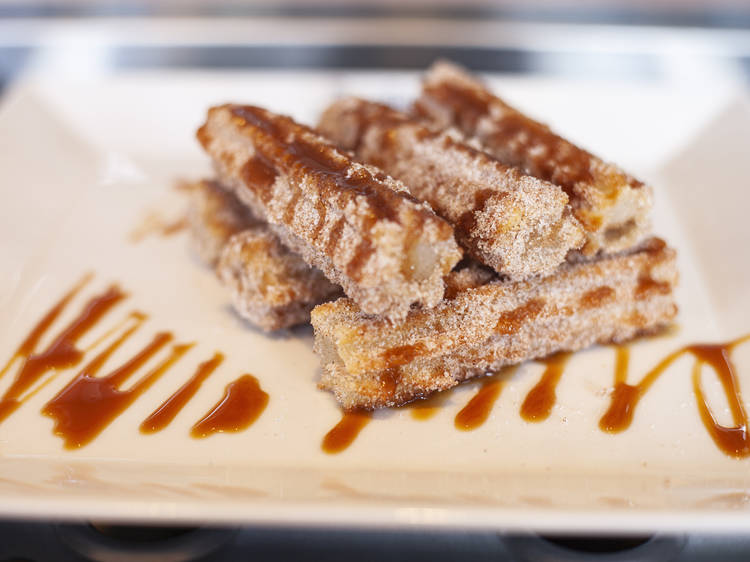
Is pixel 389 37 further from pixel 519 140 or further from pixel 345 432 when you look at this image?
pixel 345 432

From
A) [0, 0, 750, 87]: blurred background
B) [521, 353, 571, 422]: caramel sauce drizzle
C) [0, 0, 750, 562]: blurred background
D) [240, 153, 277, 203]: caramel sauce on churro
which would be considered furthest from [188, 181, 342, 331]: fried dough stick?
[0, 0, 750, 87]: blurred background

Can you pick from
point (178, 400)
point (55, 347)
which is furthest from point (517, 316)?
point (55, 347)

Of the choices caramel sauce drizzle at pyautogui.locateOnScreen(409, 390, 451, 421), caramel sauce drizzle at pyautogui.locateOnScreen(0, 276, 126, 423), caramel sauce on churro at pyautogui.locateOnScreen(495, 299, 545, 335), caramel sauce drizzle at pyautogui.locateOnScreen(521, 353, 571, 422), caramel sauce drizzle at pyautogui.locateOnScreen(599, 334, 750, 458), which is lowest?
caramel sauce drizzle at pyautogui.locateOnScreen(599, 334, 750, 458)

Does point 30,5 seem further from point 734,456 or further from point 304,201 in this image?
point 734,456

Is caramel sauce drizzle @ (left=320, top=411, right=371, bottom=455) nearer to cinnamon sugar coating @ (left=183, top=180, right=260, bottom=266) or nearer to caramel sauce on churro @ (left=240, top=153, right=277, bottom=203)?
caramel sauce on churro @ (left=240, top=153, right=277, bottom=203)

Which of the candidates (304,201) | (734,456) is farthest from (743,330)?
(304,201)
